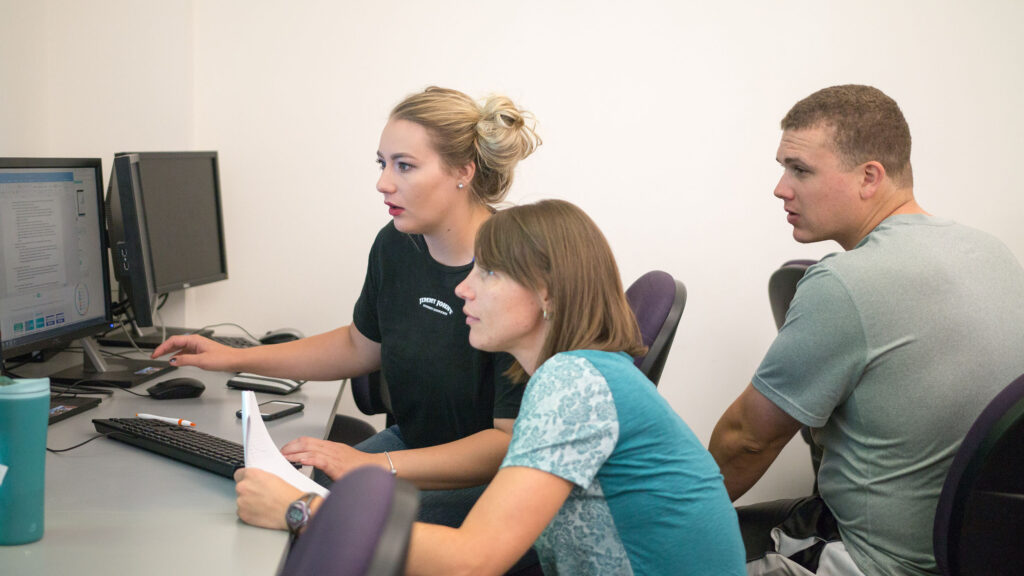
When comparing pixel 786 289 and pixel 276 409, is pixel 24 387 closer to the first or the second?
pixel 276 409

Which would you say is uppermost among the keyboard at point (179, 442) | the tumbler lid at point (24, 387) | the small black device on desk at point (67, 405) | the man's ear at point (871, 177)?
the man's ear at point (871, 177)

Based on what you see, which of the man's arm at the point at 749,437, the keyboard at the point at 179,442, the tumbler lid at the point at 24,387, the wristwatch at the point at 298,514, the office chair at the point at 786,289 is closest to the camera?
the tumbler lid at the point at 24,387

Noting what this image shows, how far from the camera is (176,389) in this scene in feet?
6.17

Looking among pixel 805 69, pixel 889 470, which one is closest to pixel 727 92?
pixel 805 69

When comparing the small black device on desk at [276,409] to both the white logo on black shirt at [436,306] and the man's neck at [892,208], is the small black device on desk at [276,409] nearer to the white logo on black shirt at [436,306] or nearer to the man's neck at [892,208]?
the white logo on black shirt at [436,306]

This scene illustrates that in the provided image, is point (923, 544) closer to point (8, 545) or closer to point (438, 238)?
point (438, 238)

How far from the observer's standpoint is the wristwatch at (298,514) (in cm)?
111

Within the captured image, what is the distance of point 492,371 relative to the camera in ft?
5.59

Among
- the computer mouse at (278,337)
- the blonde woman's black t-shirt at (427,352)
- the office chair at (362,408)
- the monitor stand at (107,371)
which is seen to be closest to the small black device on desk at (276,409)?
the blonde woman's black t-shirt at (427,352)

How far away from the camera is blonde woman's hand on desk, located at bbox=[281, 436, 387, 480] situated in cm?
140

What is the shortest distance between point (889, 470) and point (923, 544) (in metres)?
0.13

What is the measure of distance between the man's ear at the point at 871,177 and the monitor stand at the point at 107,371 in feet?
5.41

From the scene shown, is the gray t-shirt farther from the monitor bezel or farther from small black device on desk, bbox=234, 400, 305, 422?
the monitor bezel

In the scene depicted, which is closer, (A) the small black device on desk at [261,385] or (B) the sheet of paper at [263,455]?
(B) the sheet of paper at [263,455]
